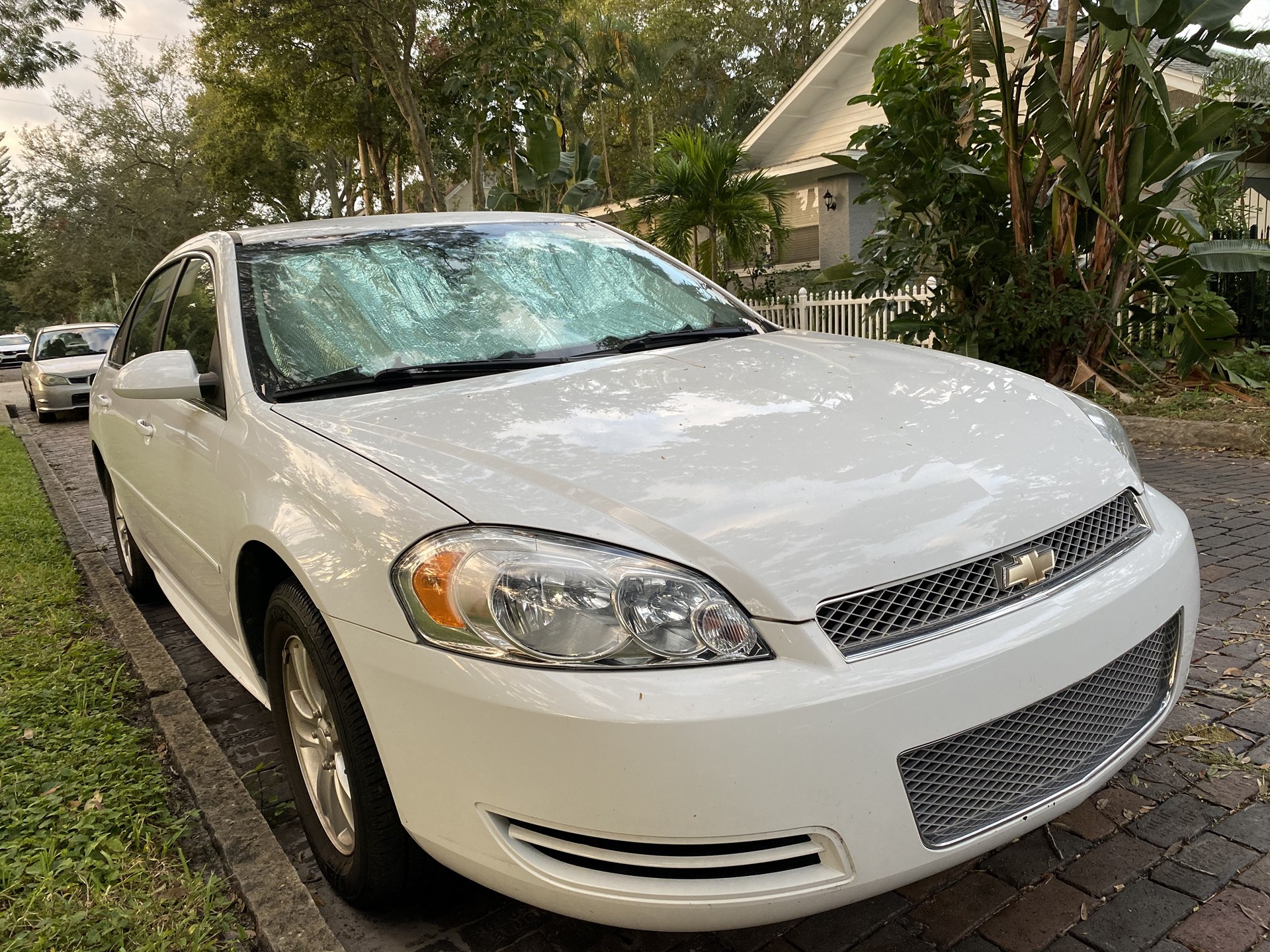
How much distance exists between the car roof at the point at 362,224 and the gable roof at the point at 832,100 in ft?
40.5

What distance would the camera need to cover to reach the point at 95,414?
4.69 m

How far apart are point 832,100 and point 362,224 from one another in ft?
53.4

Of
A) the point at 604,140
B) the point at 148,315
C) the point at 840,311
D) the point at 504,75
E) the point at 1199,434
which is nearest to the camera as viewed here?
the point at 148,315

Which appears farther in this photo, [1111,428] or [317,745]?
[1111,428]

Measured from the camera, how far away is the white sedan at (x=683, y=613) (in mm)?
1627

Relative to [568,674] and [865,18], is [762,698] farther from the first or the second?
[865,18]

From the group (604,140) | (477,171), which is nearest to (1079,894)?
(477,171)

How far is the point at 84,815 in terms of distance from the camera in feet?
8.80

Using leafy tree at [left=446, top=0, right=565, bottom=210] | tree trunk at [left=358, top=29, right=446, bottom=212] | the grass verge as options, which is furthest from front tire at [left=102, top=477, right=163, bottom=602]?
tree trunk at [left=358, top=29, right=446, bottom=212]

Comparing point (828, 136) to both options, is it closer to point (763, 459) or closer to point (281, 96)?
point (281, 96)

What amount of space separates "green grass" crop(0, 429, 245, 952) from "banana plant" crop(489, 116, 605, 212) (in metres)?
10.3

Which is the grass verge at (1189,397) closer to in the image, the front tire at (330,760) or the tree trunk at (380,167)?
the front tire at (330,760)

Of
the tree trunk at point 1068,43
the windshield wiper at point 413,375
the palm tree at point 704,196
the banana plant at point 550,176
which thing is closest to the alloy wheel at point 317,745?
the windshield wiper at point 413,375

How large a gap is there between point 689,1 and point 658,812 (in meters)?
40.6
